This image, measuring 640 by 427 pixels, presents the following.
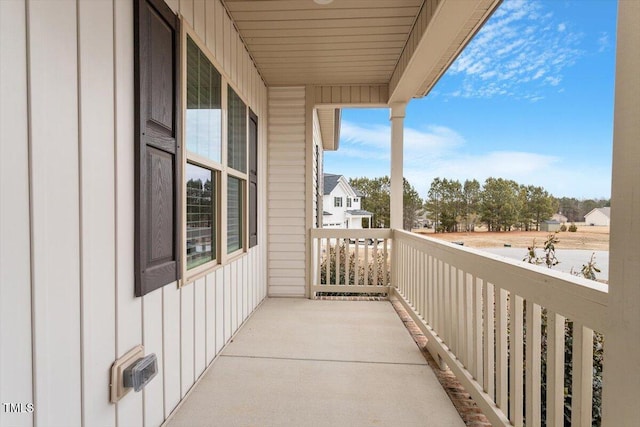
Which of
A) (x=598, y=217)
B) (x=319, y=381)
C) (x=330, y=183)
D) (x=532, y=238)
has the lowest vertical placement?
(x=319, y=381)

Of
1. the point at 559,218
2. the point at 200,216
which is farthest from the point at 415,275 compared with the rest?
the point at 200,216

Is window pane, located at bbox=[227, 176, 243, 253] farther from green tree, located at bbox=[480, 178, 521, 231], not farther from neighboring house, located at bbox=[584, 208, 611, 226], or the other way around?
neighboring house, located at bbox=[584, 208, 611, 226]

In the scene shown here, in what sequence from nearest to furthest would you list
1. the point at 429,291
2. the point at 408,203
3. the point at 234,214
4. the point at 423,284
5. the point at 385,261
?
the point at 429,291, the point at 423,284, the point at 234,214, the point at 385,261, the point at 408,203

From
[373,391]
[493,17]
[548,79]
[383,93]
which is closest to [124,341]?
[373,391]

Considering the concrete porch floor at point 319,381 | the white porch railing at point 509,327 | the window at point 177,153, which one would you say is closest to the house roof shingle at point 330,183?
the concrete porch floor at point 319,381

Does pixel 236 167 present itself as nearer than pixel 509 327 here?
No

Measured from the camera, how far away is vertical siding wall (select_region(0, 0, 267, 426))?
35.2 inches

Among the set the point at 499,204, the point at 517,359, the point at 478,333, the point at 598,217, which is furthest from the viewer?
the point at 478,333

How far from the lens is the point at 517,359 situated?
4.76 feet

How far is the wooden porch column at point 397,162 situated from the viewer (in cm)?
428

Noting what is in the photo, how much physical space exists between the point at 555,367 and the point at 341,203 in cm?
1554

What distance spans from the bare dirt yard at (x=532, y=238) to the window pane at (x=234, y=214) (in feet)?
5.88

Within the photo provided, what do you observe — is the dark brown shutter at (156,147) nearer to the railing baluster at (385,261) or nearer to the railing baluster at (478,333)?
the railing baluster at (478,333)

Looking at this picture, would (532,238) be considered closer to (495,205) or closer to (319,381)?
(495,205)
